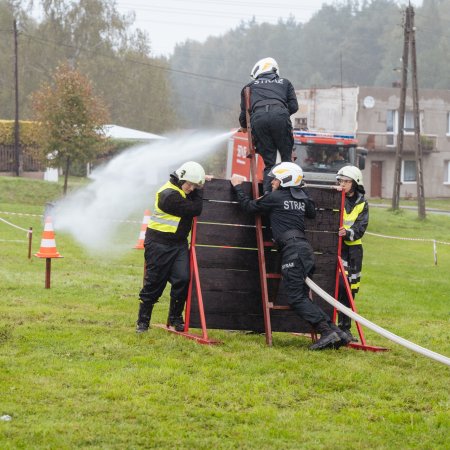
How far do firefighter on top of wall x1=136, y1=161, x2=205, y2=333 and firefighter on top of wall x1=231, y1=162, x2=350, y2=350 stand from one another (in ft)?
2.16

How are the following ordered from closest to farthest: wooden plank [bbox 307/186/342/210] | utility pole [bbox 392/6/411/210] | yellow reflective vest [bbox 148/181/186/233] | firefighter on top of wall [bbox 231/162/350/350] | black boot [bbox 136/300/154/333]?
firefighter on top of wall [bbox 231/162/350/350] → yellow reflective vest [bbox 148/181/186/233] → wooden plank [bbox 307/186/342/210] → black boot [bbox 136/300/154/333] → utility pole [bbox 392/6/411/210]

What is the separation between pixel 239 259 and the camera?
9.79 meters

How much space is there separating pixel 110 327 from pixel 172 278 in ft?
3.50

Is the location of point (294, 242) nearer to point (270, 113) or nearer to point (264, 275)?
point (264, 275)

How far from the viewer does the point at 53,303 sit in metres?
12.1

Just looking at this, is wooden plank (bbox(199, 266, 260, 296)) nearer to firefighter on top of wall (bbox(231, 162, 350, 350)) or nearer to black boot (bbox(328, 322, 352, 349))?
firefighter on top of wall (bbox(231, 162, 350, 350))

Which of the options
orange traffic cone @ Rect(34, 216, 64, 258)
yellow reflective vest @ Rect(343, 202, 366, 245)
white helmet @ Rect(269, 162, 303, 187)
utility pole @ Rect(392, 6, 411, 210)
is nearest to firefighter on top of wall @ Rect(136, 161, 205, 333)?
white helmet @ Rect(269, 162, 303, 187)

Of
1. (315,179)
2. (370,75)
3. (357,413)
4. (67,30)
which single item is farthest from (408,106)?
(370,75)

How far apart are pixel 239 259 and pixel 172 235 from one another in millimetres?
778

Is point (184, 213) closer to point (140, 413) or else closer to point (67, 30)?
point (140, 413)

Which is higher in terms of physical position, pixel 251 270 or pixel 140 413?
pixel 251 270

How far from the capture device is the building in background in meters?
60.7

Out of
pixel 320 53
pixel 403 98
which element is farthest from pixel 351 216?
pixel 320 53

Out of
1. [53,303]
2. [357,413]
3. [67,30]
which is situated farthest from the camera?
[67,30]
